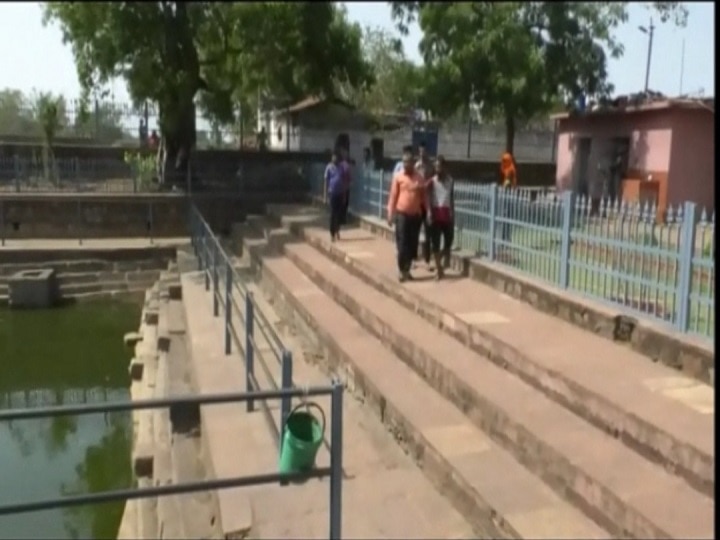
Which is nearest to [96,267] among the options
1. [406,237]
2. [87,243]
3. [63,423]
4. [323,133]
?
[87,243]

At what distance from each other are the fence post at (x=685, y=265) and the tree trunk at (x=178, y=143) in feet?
10.4

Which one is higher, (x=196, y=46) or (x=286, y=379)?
(x=196, y=46)

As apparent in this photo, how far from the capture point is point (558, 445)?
460 cm

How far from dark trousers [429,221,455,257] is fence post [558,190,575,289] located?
182 cm

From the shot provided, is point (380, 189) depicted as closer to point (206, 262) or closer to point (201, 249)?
point (206, 262)

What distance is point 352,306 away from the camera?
28.0 feet

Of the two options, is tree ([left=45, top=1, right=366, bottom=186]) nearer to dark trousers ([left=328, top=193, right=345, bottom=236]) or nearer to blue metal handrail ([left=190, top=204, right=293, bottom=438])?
blue metal handrail ([left=190, top=204, right=293, bottom=438])

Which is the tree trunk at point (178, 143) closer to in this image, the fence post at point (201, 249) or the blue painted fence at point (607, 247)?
the fence post at point (201, 249)

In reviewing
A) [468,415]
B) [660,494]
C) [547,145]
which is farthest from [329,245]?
[547,145]

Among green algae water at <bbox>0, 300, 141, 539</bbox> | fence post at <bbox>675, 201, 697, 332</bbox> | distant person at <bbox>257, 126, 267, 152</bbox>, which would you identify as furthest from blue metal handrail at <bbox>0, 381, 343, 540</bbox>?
distant person at <bbox>257, 126, 267, 152</bbox>

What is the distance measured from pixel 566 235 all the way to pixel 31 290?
9823 mm

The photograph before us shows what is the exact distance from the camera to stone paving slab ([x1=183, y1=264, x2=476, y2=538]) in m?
4.30

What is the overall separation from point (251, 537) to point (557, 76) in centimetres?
274

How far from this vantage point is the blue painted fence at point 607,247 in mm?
5559
